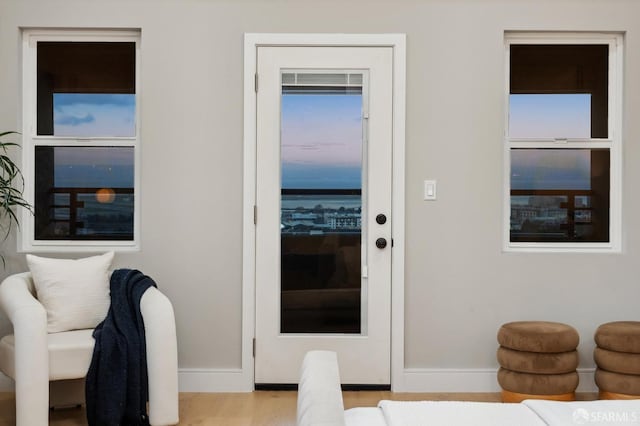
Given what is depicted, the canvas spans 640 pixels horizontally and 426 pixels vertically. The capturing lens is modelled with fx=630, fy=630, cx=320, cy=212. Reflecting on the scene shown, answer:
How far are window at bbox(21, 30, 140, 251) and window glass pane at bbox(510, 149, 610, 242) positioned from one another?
96.6 inches

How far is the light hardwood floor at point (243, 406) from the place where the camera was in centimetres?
339

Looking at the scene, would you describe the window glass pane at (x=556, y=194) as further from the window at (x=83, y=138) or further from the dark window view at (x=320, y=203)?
the window at (x=83, y=138)

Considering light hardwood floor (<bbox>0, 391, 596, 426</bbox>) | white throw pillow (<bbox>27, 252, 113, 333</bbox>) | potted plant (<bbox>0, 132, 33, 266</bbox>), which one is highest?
potted plant (<bbox>0, 132, 33, 266</bbox>)

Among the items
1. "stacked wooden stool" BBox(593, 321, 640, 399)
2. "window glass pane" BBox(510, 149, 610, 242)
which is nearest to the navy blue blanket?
"window glass pane" BBox(510, 149, 610, 242)

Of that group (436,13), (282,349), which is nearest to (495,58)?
(436,13)

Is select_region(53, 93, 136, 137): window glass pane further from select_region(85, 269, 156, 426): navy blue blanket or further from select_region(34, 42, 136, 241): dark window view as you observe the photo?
select_region(85, 269, 156, 426): navy blue blanket

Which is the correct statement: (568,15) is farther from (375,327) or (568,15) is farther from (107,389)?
(107,389)

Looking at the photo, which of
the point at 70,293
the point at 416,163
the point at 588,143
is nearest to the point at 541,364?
the point at 416,163

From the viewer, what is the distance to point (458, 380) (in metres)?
3.94

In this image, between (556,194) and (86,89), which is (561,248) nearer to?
(556,194)

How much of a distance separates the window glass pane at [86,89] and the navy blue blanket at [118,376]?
140 centimetres

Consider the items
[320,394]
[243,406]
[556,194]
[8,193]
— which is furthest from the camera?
[556,194]

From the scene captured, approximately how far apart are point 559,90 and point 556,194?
668 mm

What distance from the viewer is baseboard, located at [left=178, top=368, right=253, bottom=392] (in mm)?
3934
